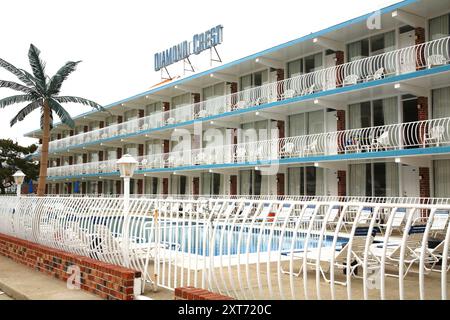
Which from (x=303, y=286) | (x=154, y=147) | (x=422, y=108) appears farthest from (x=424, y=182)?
(x=154, y=147)

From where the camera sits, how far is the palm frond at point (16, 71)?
22812 millimetres

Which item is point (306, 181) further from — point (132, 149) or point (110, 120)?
point (110, 120)

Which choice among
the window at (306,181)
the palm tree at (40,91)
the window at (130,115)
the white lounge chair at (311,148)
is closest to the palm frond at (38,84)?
the palm tree at (40,91)

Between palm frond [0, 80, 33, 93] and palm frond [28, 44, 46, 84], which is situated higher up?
palm frond [28, 44, 46, 84]

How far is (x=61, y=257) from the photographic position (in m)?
7.62

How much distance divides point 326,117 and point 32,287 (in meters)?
15.9

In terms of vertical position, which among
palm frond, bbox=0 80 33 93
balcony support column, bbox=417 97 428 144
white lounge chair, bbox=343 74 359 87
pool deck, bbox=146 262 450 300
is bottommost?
pool deck, bbox=146 262 450 300

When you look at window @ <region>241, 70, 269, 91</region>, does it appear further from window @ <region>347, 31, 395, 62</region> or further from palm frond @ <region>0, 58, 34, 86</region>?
palm frond @ <region>0, 58, 34, 86</region>

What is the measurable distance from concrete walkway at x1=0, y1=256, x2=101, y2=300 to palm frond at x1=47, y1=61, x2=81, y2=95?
17469mm

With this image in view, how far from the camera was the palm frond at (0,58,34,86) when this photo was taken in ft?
74.8

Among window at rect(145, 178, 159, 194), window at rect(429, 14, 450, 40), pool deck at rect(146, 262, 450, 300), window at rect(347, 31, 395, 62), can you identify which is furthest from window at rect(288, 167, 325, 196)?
window at rect(145, 178, 159, 194)

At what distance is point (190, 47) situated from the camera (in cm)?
3059
